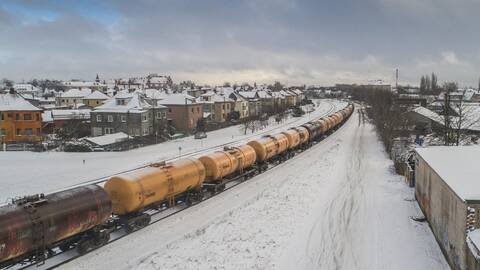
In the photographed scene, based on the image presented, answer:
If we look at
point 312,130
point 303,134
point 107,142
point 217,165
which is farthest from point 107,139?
point 217,165

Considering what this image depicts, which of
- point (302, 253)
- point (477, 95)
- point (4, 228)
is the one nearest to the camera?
point (4, 228)

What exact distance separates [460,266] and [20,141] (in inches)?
2497

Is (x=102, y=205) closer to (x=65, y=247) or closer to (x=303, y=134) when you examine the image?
(x=65, y=247)

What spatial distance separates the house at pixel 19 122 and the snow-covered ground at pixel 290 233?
45174mm

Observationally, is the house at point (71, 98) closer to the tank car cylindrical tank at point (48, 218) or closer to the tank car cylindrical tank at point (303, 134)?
the tank car cylindrical tank at point (303, 134)

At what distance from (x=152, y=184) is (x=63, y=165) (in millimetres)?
26635

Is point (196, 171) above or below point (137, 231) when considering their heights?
above

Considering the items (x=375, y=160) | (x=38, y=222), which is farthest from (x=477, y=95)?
(x=38, y=222)

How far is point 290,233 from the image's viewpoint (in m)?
21.9

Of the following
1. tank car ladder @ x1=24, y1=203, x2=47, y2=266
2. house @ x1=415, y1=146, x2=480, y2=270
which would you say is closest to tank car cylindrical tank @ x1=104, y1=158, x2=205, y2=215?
tank car ladder @ x1=24, y1=203, x2=47, y2=266

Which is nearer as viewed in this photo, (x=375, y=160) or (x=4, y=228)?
(x=4, y=228)

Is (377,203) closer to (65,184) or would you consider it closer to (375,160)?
(375,160)

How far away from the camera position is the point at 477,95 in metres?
159

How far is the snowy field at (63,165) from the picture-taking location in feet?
116
